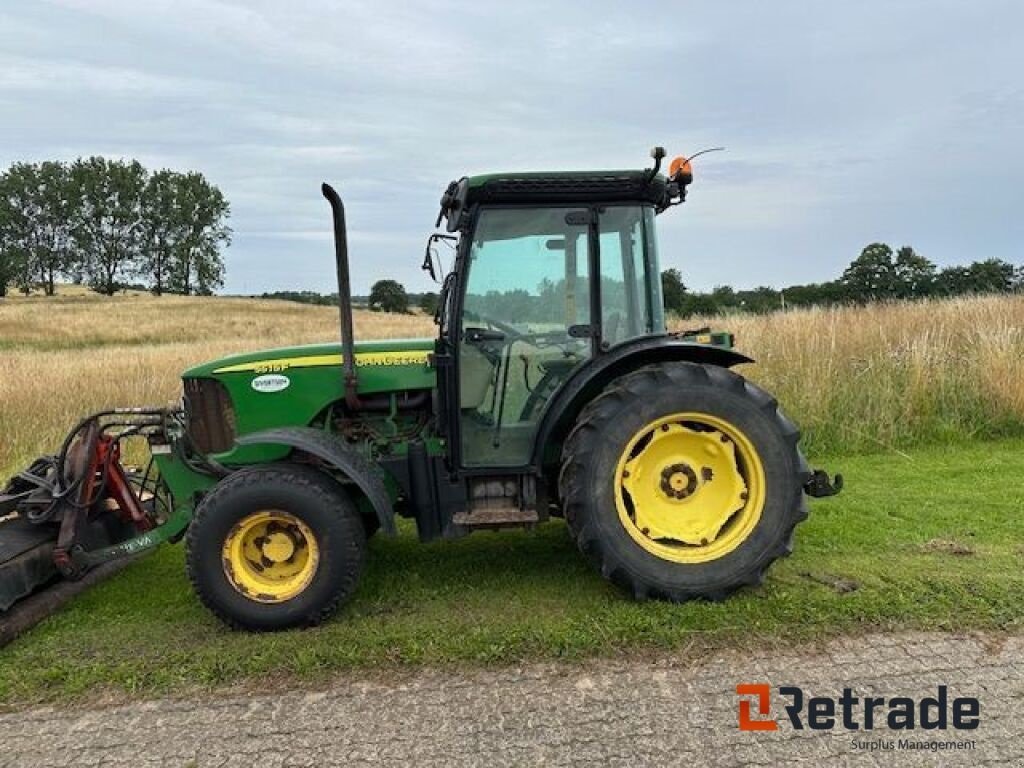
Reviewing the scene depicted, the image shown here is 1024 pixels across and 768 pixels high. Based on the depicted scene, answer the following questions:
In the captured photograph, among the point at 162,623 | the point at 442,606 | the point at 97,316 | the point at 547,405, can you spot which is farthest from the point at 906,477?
the point at 97,316

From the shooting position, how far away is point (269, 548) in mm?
3795

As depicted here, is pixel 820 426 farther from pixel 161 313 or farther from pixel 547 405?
pixel 161 313

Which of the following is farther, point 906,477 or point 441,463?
point 906,477

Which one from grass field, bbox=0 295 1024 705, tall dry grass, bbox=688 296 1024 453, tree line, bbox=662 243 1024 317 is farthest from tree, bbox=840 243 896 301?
grass field, bbox=0 295 1024 705

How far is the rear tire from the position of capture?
12.1 feet

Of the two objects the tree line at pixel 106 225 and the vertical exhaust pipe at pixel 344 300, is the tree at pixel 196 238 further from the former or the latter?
the vertical exhaust pipe at pixel 344 300

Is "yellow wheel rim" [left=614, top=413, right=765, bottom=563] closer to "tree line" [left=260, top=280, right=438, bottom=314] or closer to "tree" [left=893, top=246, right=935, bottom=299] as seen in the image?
"tree line" [left=260, top=280, right=438, bottom=314]

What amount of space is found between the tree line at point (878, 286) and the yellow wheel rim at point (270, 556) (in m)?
3.63

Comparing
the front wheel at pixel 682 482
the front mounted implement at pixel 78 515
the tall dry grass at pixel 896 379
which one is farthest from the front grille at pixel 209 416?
the tall dry grass at pixel 896 379

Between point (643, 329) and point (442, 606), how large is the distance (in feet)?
5.68

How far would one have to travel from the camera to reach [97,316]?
4044 cm

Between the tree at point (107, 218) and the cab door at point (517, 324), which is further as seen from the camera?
the tree at point (107, 218)

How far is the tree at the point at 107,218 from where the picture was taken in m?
62.8

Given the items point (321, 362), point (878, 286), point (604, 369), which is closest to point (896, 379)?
point (604, 369)
